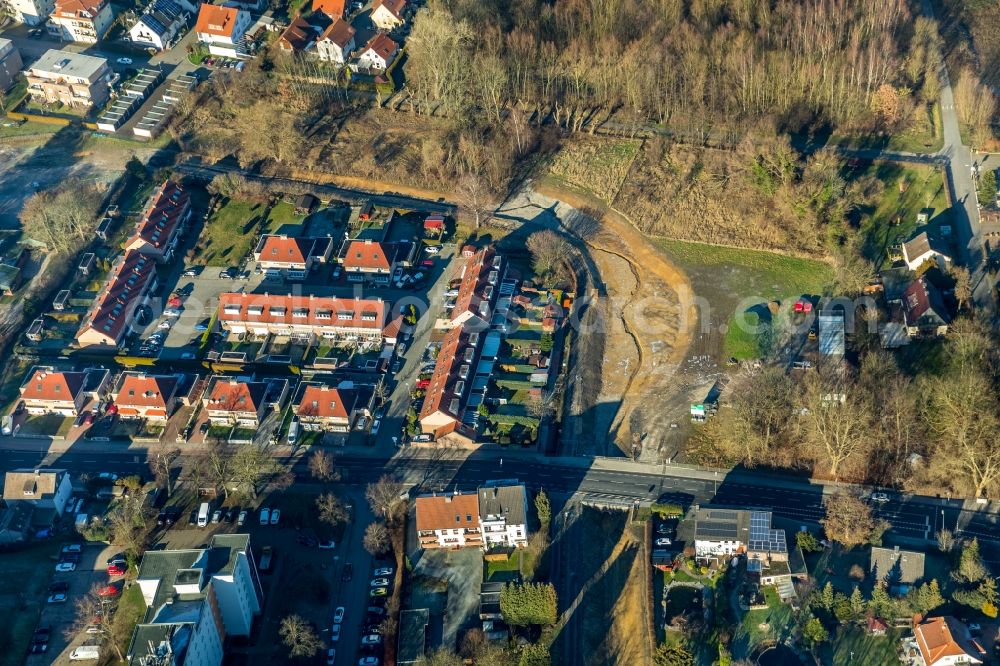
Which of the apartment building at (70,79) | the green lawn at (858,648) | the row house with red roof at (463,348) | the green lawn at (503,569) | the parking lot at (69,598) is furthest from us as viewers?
the apartment building at (70,79)

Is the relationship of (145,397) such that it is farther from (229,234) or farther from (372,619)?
(372,619)

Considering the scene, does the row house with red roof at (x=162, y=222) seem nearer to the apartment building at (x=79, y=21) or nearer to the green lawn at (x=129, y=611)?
the apartment building at (x=79, y=21)

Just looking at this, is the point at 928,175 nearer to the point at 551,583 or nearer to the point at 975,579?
the point at 975,579

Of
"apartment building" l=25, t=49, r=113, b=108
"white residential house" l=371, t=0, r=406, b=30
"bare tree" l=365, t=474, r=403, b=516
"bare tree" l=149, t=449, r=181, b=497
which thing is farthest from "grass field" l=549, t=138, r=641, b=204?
A: "apartment building" l=25, t=49, r=113, b=108

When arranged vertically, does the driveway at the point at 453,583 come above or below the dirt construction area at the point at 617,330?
below

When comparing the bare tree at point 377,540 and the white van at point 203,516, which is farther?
the white van at point 203,516

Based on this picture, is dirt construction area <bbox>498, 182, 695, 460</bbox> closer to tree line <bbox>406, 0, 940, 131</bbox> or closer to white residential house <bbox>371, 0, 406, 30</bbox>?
tree line <bbox>406, 0, 940, 131</bbox>

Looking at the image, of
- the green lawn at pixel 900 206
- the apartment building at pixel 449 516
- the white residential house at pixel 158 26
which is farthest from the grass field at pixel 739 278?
the white residential house at pixel 158 26
